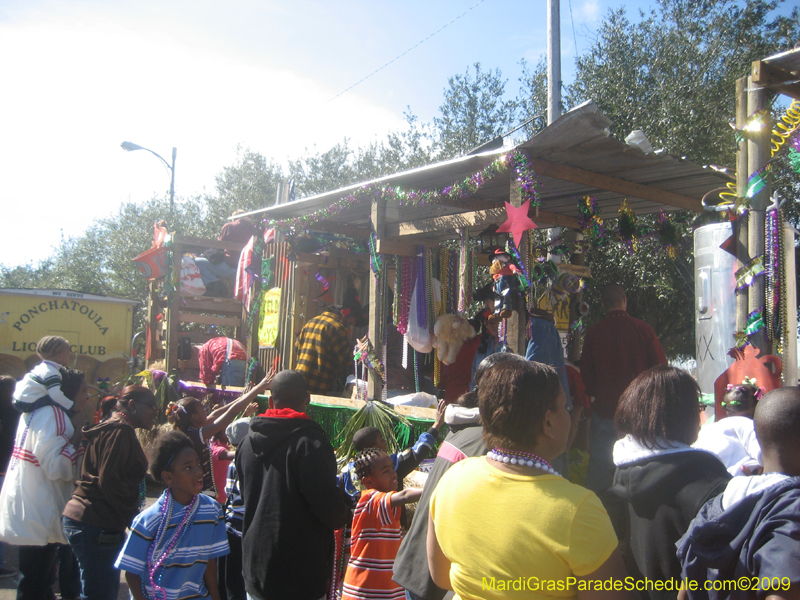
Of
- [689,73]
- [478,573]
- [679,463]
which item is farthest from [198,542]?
[689,73]

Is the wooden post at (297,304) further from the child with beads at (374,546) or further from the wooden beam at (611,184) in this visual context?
the child with beads at (374,546)

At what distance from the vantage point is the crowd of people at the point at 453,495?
A: 1.67 metres

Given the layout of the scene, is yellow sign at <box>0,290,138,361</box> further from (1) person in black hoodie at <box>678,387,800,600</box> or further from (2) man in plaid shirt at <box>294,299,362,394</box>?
(1) person in black hoodie at <box>678,387,800,600</box>

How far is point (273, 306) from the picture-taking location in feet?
26.1

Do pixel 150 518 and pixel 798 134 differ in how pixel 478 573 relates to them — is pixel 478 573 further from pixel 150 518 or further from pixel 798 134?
pixel 798 134

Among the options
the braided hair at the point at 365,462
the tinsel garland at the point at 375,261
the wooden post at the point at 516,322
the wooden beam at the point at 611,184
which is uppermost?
the wooden beam at the point at 611,184

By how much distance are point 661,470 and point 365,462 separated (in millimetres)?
1584

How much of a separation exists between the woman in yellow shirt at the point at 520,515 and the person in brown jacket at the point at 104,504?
247 cm

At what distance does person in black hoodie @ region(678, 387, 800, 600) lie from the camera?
5.13 feet

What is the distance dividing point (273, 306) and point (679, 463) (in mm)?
6351

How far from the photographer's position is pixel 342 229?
8180mm

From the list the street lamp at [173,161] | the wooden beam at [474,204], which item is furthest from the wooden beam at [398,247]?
the street lamp at [173,161]

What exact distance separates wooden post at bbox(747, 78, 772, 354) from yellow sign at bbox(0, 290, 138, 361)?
40.8 ft

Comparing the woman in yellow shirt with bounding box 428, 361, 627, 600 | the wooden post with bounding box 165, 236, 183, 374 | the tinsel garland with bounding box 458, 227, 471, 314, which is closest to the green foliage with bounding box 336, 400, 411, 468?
the tinsel garland with bounding box 458, 227, 471, 314
